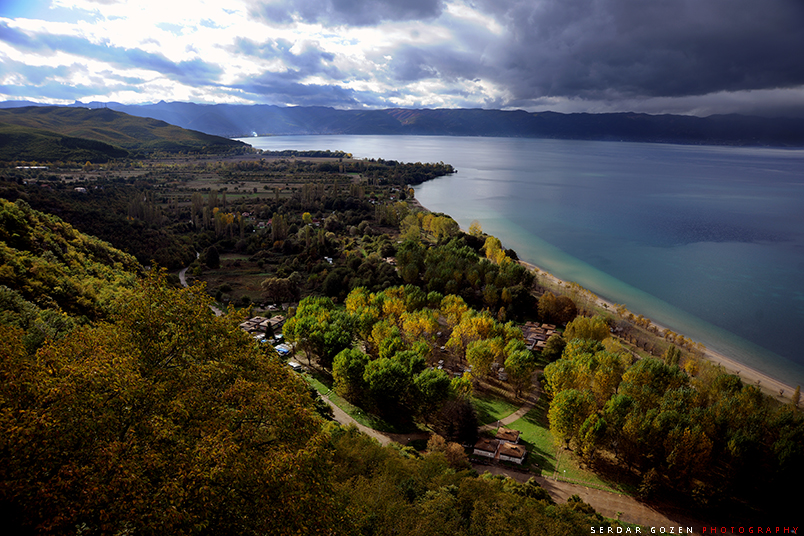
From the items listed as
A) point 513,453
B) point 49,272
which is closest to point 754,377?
point 513,453

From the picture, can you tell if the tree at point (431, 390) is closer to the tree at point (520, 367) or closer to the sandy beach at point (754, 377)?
the tree at point (520, 367)

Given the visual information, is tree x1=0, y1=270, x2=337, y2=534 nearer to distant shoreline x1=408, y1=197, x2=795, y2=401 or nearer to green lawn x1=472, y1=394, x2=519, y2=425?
green lawn x1=472, y1=394, x2=519, y2=425

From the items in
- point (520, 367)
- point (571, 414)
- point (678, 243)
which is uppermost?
point (678, 243)

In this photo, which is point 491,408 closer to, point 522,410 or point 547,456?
point 522,410

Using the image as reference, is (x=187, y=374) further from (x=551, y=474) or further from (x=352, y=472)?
(x=551, y=474)

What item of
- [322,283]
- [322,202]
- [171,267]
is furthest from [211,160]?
[322,283]
